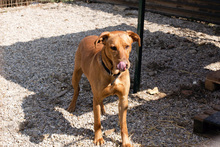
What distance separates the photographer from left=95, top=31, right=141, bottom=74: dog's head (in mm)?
3383

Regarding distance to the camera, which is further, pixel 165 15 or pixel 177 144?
pixel 165 15

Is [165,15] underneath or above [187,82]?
above

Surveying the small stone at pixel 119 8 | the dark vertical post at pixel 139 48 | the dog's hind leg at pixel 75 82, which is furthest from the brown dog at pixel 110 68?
the small stone at pixel 119 8

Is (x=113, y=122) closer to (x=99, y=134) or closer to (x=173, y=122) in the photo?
Result: (x=99, y=134)

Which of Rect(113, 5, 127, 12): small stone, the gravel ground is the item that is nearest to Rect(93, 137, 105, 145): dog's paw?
the gravel ground

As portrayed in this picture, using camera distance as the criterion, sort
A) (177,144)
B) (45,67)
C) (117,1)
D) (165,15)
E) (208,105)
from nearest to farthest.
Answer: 1. (177,144)
2. (208,105)
3. (45,67)
4. (165,15)
5. (117,1)

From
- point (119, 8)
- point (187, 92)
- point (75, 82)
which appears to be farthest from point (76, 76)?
point (119, 8)

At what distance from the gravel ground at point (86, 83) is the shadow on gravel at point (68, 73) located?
0.05 ft

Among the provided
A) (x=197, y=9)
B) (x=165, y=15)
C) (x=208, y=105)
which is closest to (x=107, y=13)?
(x=165, y=15)

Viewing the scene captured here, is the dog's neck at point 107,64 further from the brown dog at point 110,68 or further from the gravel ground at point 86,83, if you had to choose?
the gravel ground at point 86,83

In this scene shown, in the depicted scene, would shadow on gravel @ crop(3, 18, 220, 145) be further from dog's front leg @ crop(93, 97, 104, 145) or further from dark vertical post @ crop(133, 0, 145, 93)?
dark vertical post @ crop(133, 0, 145, 93)

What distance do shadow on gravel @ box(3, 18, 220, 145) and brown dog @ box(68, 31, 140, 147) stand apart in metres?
0.58

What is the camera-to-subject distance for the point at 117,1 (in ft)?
41.0

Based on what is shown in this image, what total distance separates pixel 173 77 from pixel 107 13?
19.8ft
